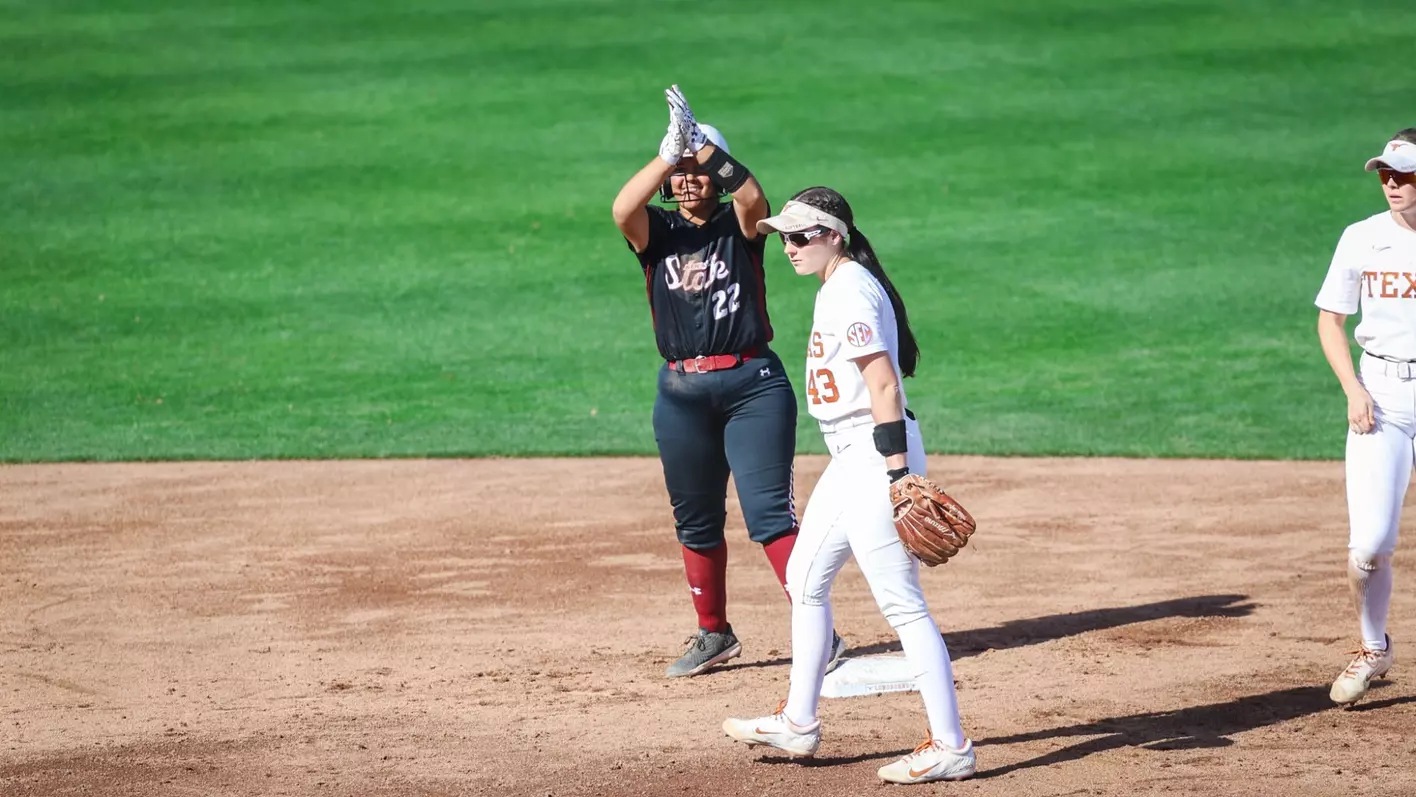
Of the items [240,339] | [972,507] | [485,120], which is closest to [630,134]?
[485,120]

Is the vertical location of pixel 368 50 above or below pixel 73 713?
above

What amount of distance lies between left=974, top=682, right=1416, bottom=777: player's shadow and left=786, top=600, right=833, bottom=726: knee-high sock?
0.63m

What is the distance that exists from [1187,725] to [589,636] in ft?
8.69

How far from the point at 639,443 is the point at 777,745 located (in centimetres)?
595

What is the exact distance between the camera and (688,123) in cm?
591

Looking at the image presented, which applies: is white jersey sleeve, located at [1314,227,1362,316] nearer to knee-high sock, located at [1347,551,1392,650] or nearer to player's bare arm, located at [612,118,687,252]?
knee-high sock, located at [1347,551,1392,650]

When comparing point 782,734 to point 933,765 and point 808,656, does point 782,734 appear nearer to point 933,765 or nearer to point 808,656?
point 808,656

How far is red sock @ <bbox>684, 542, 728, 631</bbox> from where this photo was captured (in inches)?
262

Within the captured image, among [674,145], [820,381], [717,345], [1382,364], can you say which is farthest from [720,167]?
[1382,364]

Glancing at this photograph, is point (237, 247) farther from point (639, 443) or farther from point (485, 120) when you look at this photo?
point (639, 443)

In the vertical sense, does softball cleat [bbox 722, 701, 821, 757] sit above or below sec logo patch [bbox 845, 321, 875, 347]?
below

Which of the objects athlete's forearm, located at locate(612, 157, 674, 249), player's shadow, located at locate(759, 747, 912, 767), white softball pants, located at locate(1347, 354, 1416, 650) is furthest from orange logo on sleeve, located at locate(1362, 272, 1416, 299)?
athlete's forearm, located at locate(612, 157, 674, 249)

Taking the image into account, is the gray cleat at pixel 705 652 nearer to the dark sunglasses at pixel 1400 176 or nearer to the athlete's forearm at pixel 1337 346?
the athlete's forearm at pixel 1337 346

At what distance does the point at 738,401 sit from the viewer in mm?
6332
